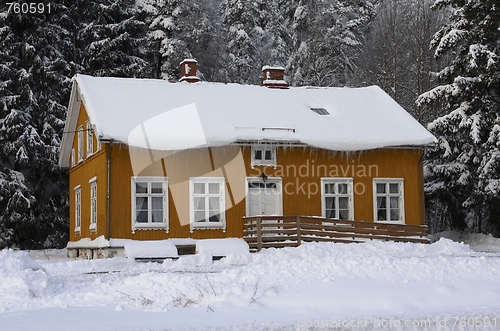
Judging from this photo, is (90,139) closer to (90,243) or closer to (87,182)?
(87,182)

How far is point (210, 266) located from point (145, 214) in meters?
4.97

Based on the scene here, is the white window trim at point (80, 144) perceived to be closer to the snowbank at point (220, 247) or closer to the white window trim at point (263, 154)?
the white window trim at point (263, 154)

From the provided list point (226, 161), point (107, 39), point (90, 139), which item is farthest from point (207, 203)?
point (107, 39)

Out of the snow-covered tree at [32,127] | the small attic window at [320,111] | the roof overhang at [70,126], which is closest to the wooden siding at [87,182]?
the roof overhang at [70,126]

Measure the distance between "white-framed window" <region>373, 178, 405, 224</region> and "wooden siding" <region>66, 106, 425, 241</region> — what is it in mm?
172

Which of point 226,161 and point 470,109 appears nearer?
point 226,161

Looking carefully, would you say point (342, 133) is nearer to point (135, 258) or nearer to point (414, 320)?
point (135, 258)

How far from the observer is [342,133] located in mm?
27391

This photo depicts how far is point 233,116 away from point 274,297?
1417 cm

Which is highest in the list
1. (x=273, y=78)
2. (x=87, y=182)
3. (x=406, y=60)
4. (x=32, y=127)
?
(x=406, y=60)

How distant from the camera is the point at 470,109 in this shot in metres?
33.2

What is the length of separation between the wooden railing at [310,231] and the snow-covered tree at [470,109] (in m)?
7.32

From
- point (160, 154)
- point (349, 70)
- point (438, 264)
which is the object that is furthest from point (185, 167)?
point (349, 70)

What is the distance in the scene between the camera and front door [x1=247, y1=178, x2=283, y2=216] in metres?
26.5
